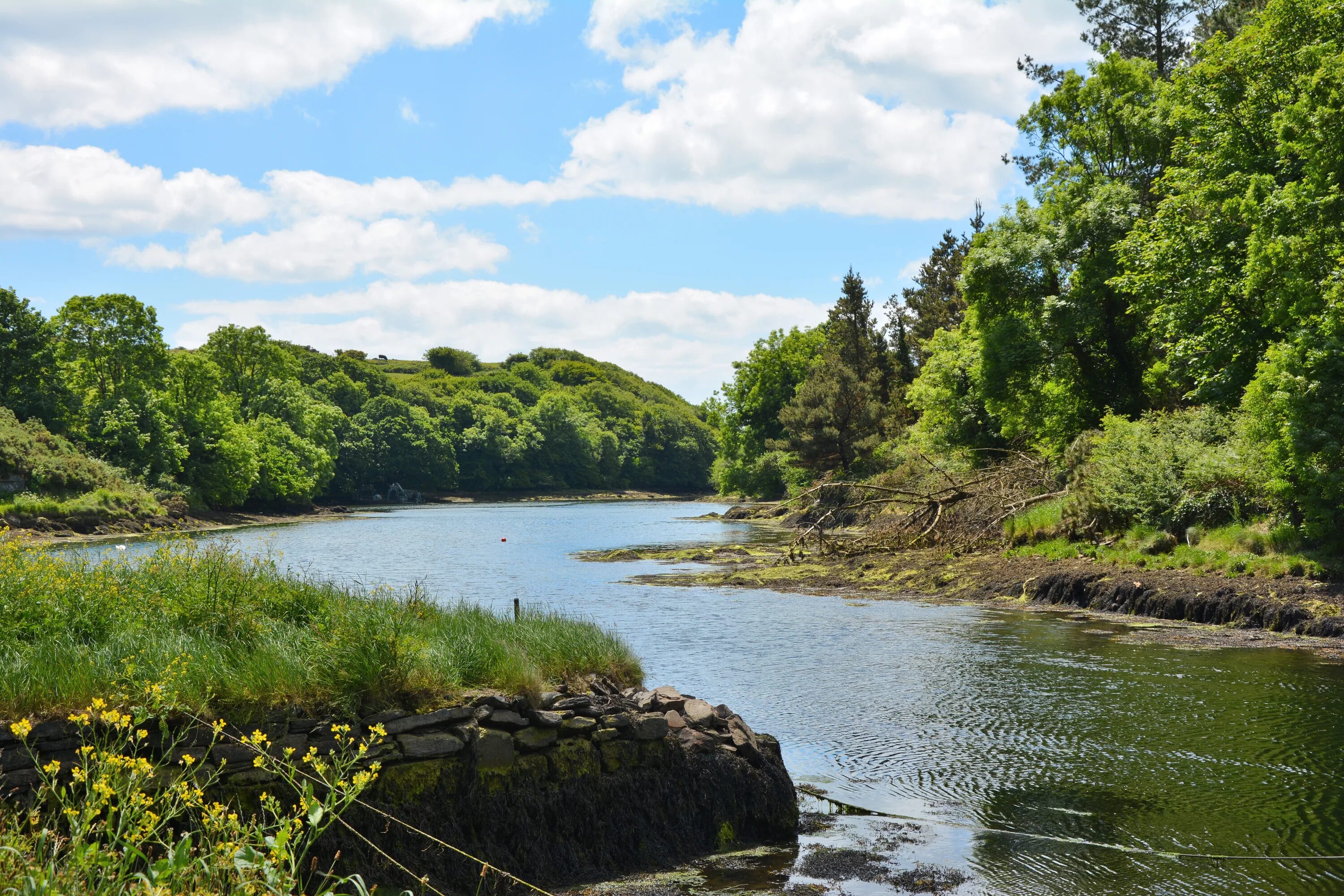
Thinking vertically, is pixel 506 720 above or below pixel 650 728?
above

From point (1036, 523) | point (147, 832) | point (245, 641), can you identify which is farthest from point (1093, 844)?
point (1036, 523)

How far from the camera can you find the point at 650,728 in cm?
843

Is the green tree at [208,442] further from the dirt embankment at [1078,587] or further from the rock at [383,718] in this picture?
the rock at [383,718]

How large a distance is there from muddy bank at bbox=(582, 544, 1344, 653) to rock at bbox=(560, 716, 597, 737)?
1206 cm

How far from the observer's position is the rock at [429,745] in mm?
7348

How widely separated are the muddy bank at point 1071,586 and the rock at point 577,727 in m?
12.1

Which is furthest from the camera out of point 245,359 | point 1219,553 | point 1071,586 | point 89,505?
point 245,359

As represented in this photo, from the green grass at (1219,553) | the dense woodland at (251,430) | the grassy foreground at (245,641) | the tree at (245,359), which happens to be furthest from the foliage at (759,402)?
the grassy foreground at (245,641)

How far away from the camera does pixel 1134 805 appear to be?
28.4ft

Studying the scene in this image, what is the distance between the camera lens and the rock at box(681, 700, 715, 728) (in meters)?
9.05

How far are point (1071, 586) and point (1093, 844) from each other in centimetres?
1408

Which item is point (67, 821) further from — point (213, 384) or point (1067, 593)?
point (213, 384)

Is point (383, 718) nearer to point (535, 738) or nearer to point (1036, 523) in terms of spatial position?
point (535, 738)

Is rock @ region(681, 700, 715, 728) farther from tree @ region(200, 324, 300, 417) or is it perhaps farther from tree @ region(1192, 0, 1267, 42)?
tree @ region(200, 324, 300, 417)
